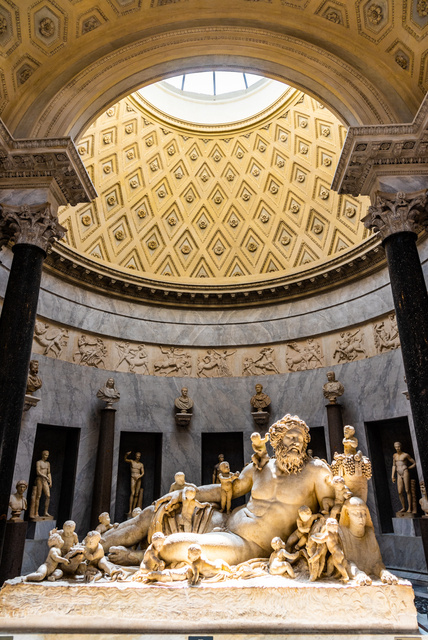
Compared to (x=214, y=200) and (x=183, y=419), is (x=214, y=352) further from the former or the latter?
(x=214, y=200)

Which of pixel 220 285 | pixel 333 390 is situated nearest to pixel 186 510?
pixel 333 390

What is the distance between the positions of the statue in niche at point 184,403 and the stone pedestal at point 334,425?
4.49 m

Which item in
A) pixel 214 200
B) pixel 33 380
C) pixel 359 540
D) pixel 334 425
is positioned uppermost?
pixel 214 200

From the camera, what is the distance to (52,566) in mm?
4254

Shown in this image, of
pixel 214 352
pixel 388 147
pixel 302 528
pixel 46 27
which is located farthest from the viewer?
pixel 214 352

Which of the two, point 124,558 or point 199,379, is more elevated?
point 199,379

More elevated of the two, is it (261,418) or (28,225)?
(28,225)

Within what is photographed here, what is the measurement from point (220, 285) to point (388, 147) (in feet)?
29.5

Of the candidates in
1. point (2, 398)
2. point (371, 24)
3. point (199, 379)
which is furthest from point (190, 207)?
point (2, 398)

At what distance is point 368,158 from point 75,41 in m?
7.10

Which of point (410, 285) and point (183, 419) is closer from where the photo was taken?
point (410, 285)

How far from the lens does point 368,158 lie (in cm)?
902

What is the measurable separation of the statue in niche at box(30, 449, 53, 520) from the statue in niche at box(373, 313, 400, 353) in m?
10.3

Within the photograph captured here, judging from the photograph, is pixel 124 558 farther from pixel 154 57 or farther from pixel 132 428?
pixel 154 57
